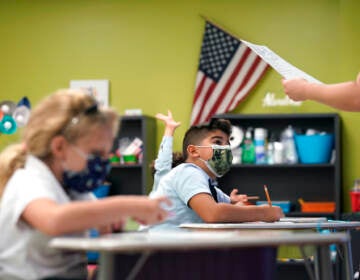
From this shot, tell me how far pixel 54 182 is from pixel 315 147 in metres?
5.22

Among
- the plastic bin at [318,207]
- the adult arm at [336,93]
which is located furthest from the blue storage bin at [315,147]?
the adult arm at [336,93]

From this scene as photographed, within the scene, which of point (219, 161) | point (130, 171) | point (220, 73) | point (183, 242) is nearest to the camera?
point (183, 242)

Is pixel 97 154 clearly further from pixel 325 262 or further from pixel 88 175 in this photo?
pixel 325 262

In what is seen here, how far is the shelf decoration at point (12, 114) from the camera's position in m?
7.41

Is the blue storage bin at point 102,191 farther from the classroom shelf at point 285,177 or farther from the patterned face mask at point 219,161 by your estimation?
the patterned face mask at point 219,161

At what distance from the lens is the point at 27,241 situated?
212 centimetres

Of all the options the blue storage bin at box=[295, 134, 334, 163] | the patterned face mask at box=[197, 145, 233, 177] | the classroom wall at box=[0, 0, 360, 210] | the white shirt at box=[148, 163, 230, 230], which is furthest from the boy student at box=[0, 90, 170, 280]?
the classroom wall at box=[0, 0, 360, 210]

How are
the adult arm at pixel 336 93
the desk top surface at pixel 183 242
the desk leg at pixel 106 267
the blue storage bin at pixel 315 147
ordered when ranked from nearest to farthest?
the desk top surface at pixel 183 242, the desk leg at pixel 106 267, the adult arm at pixel 336 93, the blue storage bin at pixel 315 147

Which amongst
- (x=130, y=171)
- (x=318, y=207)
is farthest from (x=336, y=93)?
(x=130, y=171)

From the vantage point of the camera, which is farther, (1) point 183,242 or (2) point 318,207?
(2) point 318,207

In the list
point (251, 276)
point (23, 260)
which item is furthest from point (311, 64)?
point (23, 260)

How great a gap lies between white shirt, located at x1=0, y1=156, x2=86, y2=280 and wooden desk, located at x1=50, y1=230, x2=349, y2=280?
17cm

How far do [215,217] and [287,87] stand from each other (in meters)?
0.80

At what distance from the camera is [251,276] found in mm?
2557
